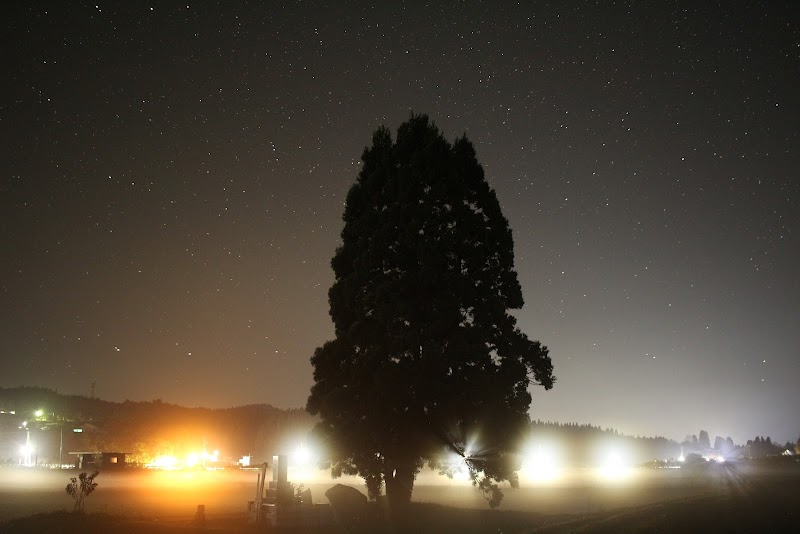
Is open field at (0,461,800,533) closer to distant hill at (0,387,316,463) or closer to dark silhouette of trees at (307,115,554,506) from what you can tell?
dark silhouette of trees at (307,115,554,506)

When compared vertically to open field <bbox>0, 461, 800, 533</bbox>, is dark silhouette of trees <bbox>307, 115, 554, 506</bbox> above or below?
above

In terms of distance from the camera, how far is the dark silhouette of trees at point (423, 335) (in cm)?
2819

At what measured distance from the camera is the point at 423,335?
28562 mm

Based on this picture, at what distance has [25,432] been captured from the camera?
327 feet

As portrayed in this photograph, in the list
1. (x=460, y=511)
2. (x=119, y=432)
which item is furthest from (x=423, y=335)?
(x=119, y=432)

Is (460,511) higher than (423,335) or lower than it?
lower

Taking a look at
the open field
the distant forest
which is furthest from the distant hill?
Answer: the open field

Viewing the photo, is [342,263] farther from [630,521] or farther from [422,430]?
[630,521]

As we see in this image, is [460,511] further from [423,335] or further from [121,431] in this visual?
[121,431]

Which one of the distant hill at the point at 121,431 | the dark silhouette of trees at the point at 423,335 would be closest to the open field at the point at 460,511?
the dark silhouette of trees at the point at 423,335

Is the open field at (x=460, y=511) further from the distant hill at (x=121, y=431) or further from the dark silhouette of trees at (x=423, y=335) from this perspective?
the distant hill at (x=121, y=431)

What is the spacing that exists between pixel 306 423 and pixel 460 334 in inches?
6831

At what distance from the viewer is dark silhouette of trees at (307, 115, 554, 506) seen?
92.5 ft

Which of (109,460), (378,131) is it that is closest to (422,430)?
(378,131)
